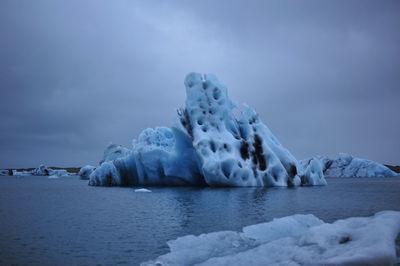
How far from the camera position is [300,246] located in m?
6.88

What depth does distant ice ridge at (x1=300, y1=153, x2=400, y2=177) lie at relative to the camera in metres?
67.4

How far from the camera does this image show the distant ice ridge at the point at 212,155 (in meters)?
31.4

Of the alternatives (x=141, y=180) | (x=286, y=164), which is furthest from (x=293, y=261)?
(x=141, y=180)

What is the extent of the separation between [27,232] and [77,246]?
3.30 metres

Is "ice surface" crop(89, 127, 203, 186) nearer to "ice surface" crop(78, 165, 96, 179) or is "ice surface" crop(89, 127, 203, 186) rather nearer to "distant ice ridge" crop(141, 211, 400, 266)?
"distant ice ridge" crop(141, 211, 400, 266)

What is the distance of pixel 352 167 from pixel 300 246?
70.3 m

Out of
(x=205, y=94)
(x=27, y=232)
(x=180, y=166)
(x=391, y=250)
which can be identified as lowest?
(x=27, y=232)

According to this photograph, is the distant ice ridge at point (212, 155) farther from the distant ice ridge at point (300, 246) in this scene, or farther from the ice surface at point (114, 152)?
the distant ice ridge at point (300, 246)

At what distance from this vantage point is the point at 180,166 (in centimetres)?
3544

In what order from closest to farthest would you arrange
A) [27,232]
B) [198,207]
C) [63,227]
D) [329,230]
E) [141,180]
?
1. [329,230]
2. [27,232]
3. [63,227]
4. [198,207]
5. [141,180]

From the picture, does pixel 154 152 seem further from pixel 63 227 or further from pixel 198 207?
pixel 63 227

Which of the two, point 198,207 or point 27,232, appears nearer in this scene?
point 27,232

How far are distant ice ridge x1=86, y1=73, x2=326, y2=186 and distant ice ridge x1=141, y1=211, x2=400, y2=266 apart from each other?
20969 mm

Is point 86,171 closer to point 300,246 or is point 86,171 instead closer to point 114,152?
point 114,152
